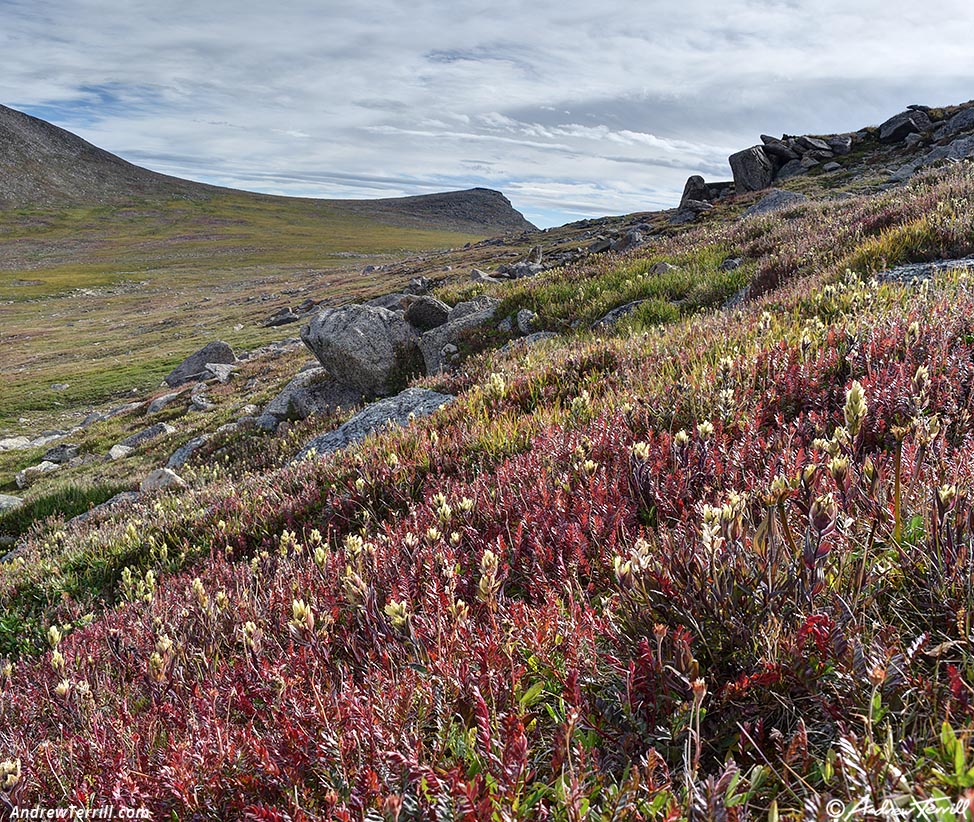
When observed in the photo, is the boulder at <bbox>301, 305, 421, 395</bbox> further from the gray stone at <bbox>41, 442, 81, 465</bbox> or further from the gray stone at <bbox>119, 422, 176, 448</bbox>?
the gray stone at <bbox>41, 442, 81, 465</bbox>

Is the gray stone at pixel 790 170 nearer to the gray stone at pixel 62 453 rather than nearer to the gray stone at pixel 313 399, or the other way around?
the gray stone at pixel 313 399

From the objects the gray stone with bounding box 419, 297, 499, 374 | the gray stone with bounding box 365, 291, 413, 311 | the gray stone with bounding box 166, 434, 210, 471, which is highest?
the gray stone with bounding box 365, 291, 413, 311

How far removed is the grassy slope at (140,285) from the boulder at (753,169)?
40593 millimetres

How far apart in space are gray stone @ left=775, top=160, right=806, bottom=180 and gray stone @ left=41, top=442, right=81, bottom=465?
2556 inches

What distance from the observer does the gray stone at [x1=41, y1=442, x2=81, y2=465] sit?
2303 cm

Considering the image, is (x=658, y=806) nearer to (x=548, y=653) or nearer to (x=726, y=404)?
(x=548, y=653)

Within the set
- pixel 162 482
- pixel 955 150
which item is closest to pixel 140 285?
pixel 162 482

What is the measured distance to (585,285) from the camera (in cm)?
1502

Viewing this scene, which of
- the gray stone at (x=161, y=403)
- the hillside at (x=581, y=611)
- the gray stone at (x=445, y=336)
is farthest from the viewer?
the gray stone at (x=161, y=403)

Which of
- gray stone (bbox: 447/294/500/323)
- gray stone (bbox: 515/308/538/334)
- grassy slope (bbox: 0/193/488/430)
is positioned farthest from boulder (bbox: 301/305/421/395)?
grassy slope (bbox: 0/193/488/430)

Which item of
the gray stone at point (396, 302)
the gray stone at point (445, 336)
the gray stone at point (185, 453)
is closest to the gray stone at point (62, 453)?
the gray stone at point (185, 453)

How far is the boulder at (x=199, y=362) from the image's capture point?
34250 millimetres

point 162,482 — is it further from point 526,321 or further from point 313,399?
point 526,321

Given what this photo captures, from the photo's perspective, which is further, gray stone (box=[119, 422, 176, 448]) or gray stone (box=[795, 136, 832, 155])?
gray stone (box=[795, 136, 832, 155])
